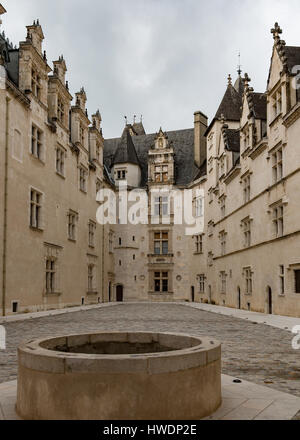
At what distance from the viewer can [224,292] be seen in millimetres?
30562

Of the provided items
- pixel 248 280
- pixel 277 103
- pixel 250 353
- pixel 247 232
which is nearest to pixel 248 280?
pixel 248 280

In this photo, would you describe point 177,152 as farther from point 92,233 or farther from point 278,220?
point 278,220

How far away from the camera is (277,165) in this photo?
20.8m

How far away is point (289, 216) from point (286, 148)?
9.87ft

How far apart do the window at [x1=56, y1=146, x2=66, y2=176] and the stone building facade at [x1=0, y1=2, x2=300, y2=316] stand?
0.09 metres

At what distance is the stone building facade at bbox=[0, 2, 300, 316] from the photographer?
19703mm

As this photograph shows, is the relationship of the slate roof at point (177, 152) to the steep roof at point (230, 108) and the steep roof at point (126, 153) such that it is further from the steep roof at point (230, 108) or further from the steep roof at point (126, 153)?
the steep roof at point (230, 108)

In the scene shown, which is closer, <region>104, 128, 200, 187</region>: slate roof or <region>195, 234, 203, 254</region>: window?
<region>195, 234, 203, 254</region>: window

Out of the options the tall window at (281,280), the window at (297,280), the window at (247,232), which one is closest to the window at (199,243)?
the window at (247,232)

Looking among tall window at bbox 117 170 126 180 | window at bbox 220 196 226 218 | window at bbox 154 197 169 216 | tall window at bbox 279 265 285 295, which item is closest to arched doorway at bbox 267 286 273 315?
tall window at bbox 279 265 285 295

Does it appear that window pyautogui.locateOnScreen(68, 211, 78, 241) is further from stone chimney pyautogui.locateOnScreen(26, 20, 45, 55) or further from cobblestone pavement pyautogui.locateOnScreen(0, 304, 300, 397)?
cobblestone pavement pyautogui.locateOnScreen(0, 304, 300, 397)
